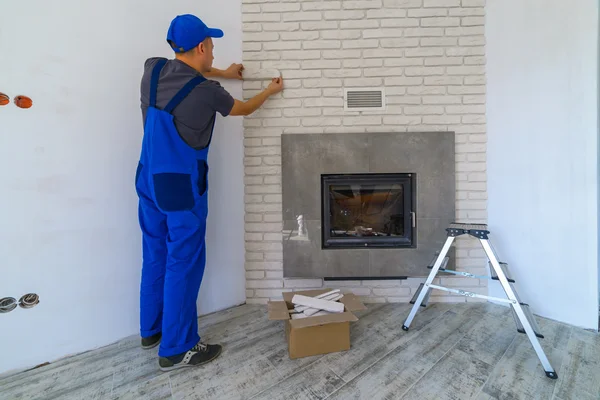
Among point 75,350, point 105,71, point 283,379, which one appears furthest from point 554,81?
point 75,350

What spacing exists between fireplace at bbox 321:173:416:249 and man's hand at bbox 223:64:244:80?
3.01 ft

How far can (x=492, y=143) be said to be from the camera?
6.40ft

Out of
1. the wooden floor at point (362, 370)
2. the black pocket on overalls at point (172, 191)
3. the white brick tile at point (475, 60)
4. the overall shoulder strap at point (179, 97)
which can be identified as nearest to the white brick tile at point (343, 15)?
the white brick tile at point (475, 60)

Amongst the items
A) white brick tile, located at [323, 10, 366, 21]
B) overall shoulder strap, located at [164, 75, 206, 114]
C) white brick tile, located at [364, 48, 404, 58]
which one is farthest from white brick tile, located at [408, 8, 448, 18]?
overall shoulder strap, located at [164, 75, 206, 114]

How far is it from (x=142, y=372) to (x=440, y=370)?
1451 mm

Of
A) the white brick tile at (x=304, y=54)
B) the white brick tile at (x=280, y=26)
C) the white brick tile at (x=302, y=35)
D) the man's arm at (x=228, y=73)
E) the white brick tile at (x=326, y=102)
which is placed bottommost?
the white brick tile at (x=326, y=102)

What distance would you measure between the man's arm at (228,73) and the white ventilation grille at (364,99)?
763 millimetres

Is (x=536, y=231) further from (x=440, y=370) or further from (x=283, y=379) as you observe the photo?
(x=283, y=379)

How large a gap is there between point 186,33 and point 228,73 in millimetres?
544

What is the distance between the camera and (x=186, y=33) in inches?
52.6

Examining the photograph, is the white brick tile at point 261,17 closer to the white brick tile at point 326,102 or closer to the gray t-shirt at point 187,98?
the white brick tile at point 326,102

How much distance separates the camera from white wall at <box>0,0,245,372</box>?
1.31m

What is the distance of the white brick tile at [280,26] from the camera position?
6.39ft

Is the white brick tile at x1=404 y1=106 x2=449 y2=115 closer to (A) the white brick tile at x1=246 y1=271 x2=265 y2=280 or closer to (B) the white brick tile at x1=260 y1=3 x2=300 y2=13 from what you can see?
(B) the white brick tile at x1=260 y1=3 x2=300 y2=13
